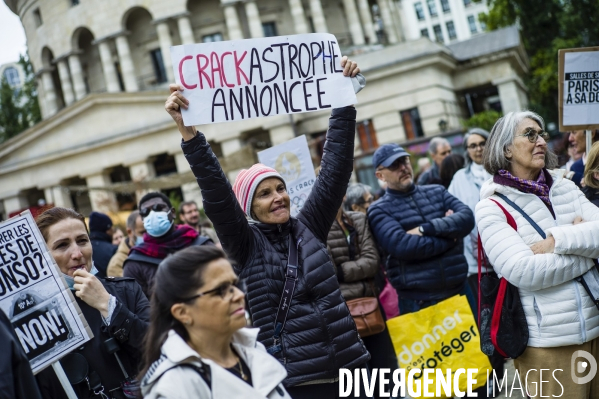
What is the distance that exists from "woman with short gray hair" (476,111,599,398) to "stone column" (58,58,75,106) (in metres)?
47.9

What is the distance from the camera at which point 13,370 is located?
105 inches

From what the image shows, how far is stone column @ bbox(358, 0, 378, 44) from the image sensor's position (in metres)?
50.5

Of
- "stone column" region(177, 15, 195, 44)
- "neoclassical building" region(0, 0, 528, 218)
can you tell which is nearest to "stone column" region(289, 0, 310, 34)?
"neoclassical building" region(0, 0, 528, 218)

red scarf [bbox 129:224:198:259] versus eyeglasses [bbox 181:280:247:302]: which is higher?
red scarf [bbox 129:224:198:259]

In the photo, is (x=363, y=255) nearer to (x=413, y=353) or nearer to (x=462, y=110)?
(x=413, y=353)

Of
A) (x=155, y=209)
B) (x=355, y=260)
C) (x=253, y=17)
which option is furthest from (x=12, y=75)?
(x=355, y=260)

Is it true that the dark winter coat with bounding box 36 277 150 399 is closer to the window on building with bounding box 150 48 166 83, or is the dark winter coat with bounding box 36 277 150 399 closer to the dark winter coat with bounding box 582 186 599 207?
the dark winter coat with bounding box 582 186 599 207

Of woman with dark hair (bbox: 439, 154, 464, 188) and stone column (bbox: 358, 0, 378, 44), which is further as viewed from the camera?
stone column (bbox: 358, 0, 378, 44)

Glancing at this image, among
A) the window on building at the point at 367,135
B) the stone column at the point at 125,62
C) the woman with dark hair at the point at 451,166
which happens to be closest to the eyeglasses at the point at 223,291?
the woman with dark hair at the point at 451,166

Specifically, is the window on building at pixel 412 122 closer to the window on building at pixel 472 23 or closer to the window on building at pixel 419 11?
the window on building at pixel 472 23

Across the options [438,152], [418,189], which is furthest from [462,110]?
[418,189]

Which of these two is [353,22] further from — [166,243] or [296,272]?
[296,272]

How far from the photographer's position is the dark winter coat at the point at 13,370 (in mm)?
2625

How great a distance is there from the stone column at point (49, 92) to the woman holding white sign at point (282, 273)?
49.7 m
